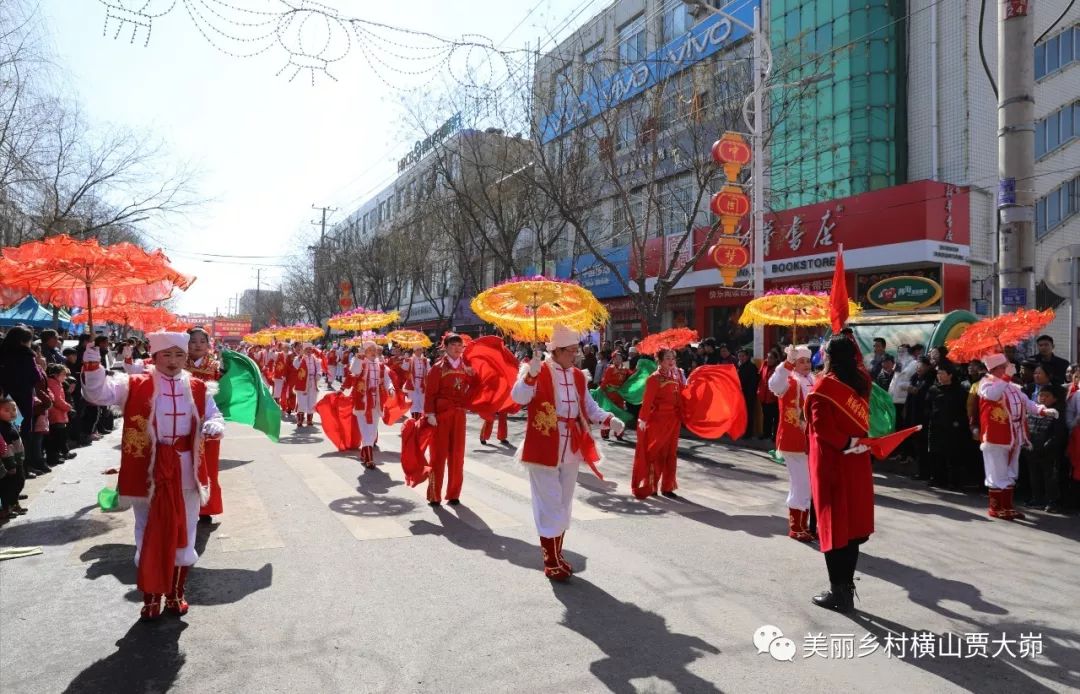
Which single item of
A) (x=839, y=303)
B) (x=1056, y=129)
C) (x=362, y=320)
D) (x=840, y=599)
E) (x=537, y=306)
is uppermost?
(x=1056, y=129)

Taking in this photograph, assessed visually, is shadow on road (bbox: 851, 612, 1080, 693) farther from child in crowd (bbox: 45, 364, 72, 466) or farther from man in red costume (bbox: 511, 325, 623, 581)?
child in crowd (bbox: 45, 364, 72, 466)

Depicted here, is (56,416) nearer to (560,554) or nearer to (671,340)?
(560,554)

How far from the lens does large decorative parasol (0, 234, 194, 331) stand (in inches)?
298

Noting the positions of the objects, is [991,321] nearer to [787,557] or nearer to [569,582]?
[787,557]

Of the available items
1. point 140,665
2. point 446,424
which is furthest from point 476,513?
point 140,665

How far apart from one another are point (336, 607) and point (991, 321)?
6.50 m

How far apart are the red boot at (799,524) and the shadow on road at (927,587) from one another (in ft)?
1.93

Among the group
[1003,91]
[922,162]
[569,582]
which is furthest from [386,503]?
[922,162]

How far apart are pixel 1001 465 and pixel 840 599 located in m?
3.80

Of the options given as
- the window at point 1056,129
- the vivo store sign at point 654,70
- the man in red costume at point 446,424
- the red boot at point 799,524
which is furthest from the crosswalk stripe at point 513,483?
the window at point 1056,129

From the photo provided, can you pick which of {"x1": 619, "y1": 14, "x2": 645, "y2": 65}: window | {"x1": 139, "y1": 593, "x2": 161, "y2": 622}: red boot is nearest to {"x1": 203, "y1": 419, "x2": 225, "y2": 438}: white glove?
{"x1": 139, "y1": 593, "x2": 161, "y2": 622}: red boot

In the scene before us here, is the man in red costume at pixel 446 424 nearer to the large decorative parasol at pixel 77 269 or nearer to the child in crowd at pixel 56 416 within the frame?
the large decorative parasol at pixel 77 269

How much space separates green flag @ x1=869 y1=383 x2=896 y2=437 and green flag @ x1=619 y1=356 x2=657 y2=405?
12.3 feet

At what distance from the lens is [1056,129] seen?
22.9 meters
